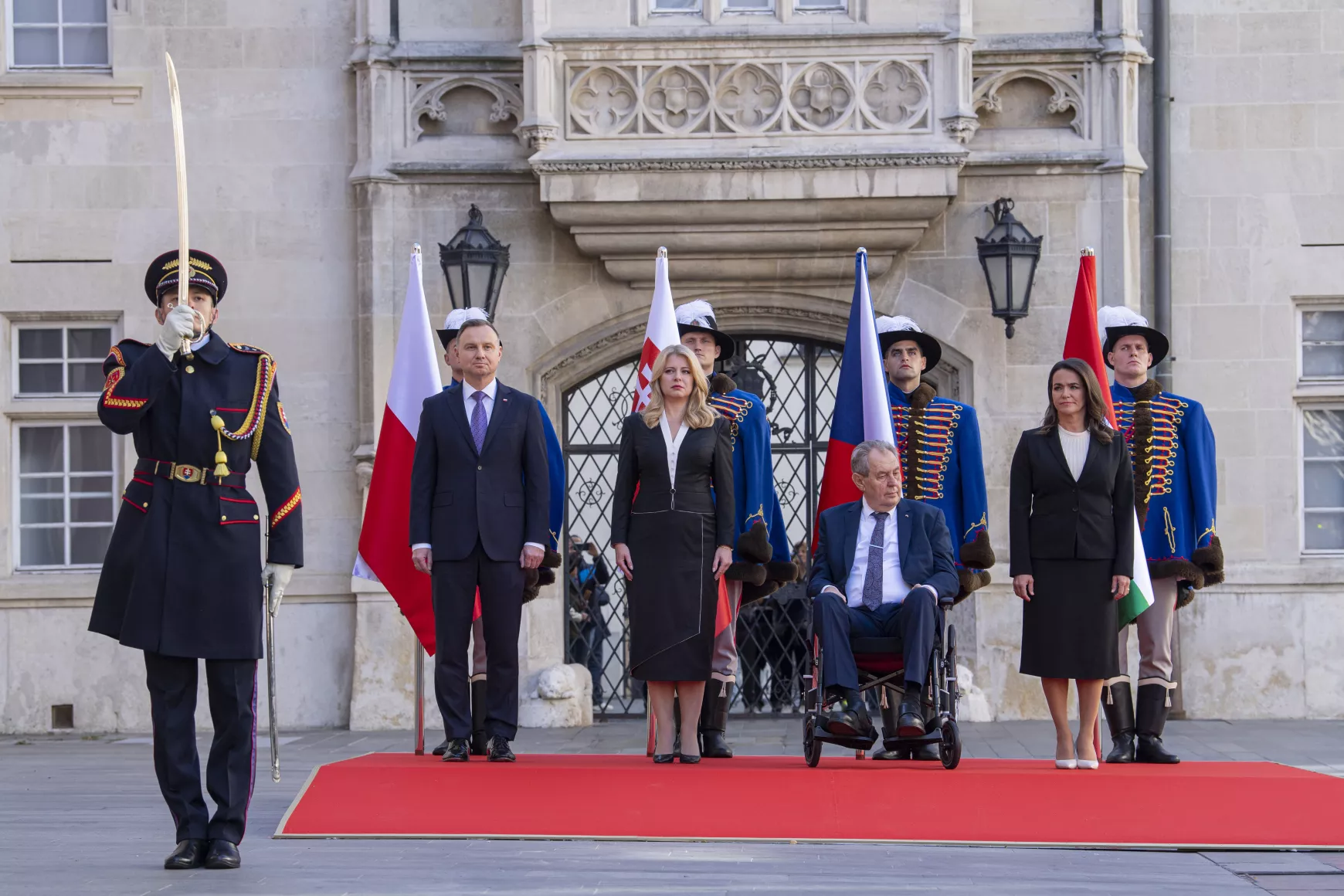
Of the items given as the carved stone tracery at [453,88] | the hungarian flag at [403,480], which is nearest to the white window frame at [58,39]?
the carved stone tracery at [453,88]

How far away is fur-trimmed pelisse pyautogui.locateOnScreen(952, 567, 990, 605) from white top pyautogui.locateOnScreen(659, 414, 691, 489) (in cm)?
126

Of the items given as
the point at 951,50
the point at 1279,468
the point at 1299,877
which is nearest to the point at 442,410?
the point at 1299,877

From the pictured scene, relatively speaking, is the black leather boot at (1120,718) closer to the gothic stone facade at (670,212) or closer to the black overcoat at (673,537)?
the black overcoat at (673,537)

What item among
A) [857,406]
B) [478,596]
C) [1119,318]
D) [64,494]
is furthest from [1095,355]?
[64,494]

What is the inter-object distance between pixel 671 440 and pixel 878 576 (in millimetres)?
1008

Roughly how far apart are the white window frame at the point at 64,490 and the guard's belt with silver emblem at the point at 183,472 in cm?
682

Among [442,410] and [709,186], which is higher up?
[709,186]

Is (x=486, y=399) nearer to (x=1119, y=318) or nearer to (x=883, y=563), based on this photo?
(x=883, y=563)

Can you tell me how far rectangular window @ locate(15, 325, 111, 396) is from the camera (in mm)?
12711

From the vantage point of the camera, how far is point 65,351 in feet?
41.7

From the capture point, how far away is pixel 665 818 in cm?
652

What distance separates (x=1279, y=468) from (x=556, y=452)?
537 centimetres

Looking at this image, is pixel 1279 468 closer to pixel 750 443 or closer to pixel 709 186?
pixel 709 186

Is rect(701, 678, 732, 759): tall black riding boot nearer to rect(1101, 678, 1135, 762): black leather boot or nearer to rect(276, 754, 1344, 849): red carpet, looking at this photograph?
rect(276, 754, 1344, 849): red carpet
